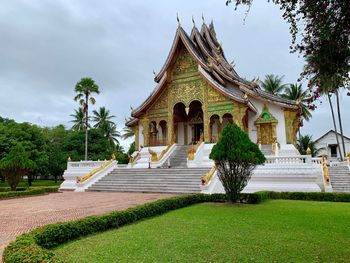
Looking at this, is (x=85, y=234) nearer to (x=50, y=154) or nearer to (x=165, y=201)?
(x=165, y=201)

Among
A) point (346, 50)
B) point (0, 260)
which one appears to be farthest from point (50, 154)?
point (346, 50)

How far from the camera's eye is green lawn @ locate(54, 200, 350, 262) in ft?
13.4

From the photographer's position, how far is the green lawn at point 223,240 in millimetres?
4081

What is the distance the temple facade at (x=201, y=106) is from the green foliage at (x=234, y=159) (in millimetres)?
9929

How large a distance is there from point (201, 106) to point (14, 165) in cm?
1441

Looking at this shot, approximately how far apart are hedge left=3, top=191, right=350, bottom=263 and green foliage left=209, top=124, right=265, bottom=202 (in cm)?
68

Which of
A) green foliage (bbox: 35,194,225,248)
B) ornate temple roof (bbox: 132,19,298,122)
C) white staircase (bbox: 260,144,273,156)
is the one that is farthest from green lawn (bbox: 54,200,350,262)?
ornate temple roof (bbox: 132,19,298,122)

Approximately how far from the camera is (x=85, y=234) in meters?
5.62

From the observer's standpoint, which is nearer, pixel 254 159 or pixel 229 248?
pixel 229 248

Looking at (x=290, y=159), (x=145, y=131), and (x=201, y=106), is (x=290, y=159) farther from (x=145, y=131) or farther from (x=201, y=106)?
(x=145, y=131)

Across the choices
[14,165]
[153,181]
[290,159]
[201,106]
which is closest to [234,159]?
[290,159]

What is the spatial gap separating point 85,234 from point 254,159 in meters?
6.14

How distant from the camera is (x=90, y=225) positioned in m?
5.77

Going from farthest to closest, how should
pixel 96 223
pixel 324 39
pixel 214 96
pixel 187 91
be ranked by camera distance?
pixel 187 91, pixel 214 96, pixel 96 223, pixel 324 39
